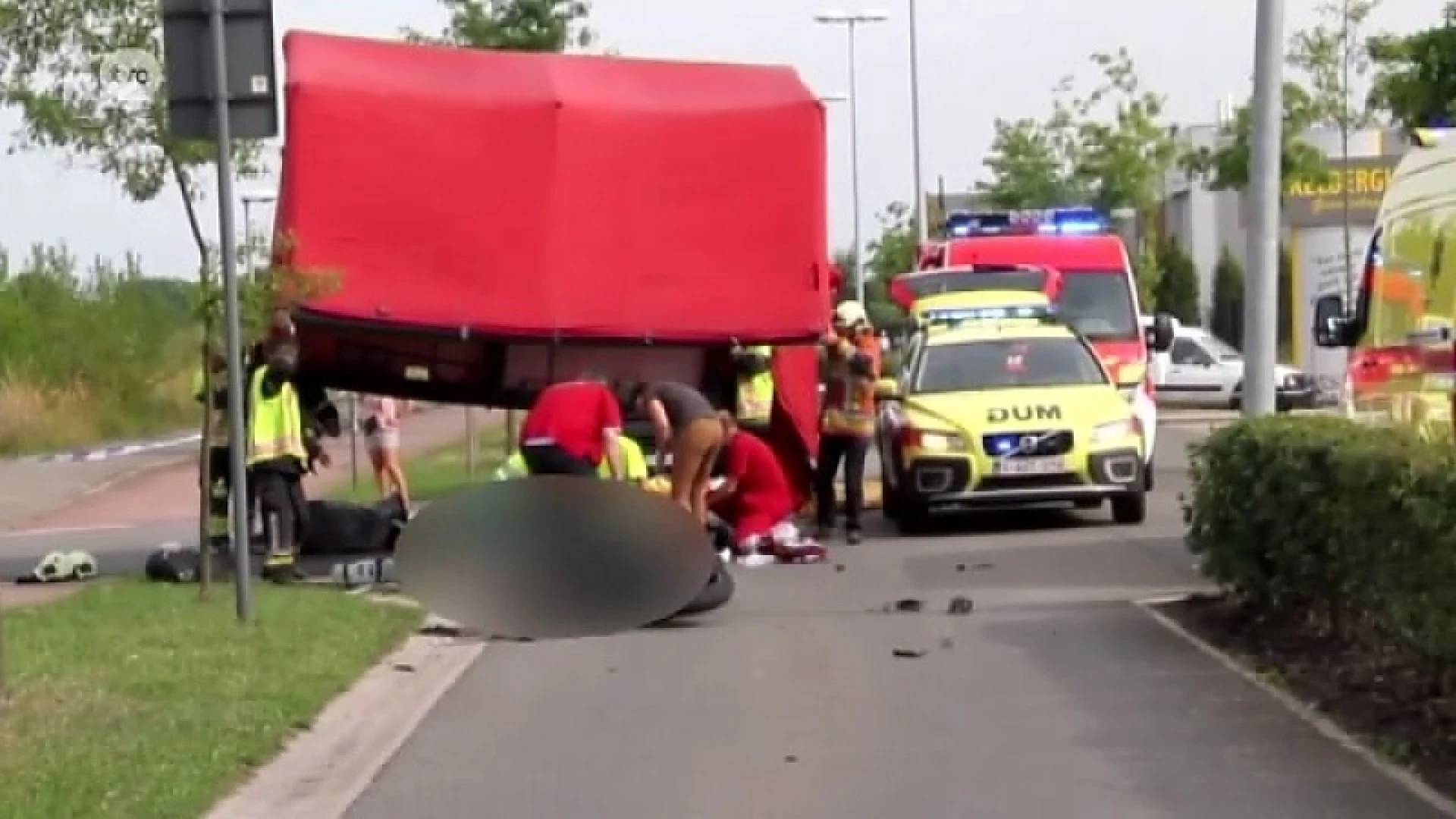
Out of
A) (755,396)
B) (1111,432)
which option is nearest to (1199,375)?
(1111,432)

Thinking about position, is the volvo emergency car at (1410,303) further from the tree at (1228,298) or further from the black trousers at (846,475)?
the tree at (1228,298)

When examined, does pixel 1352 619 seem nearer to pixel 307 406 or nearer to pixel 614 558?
pixel 614 558

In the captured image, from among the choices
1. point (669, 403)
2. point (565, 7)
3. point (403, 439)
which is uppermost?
point (565, 7)

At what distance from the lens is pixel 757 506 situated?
749 inches

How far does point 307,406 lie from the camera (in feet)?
68.9

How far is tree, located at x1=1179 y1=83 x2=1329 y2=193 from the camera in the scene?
47.2 m

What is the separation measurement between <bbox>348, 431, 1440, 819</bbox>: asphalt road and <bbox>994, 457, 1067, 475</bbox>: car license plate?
4210mm

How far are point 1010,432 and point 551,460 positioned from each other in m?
15.3

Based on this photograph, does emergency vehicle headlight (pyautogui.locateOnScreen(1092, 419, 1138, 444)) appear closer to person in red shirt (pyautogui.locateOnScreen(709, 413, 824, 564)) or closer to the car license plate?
the car license plate

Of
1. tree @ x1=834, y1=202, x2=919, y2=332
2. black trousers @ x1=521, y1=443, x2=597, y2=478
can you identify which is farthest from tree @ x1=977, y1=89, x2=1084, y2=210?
black trousers @ x1=521, y1=443, x2=597, y2=478

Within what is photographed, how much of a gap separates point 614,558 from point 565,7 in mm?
27790

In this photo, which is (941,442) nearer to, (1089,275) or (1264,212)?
(1264,212)

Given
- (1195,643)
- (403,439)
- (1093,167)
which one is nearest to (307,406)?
(1195,643)

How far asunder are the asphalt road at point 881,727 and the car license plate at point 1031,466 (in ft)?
13.8
